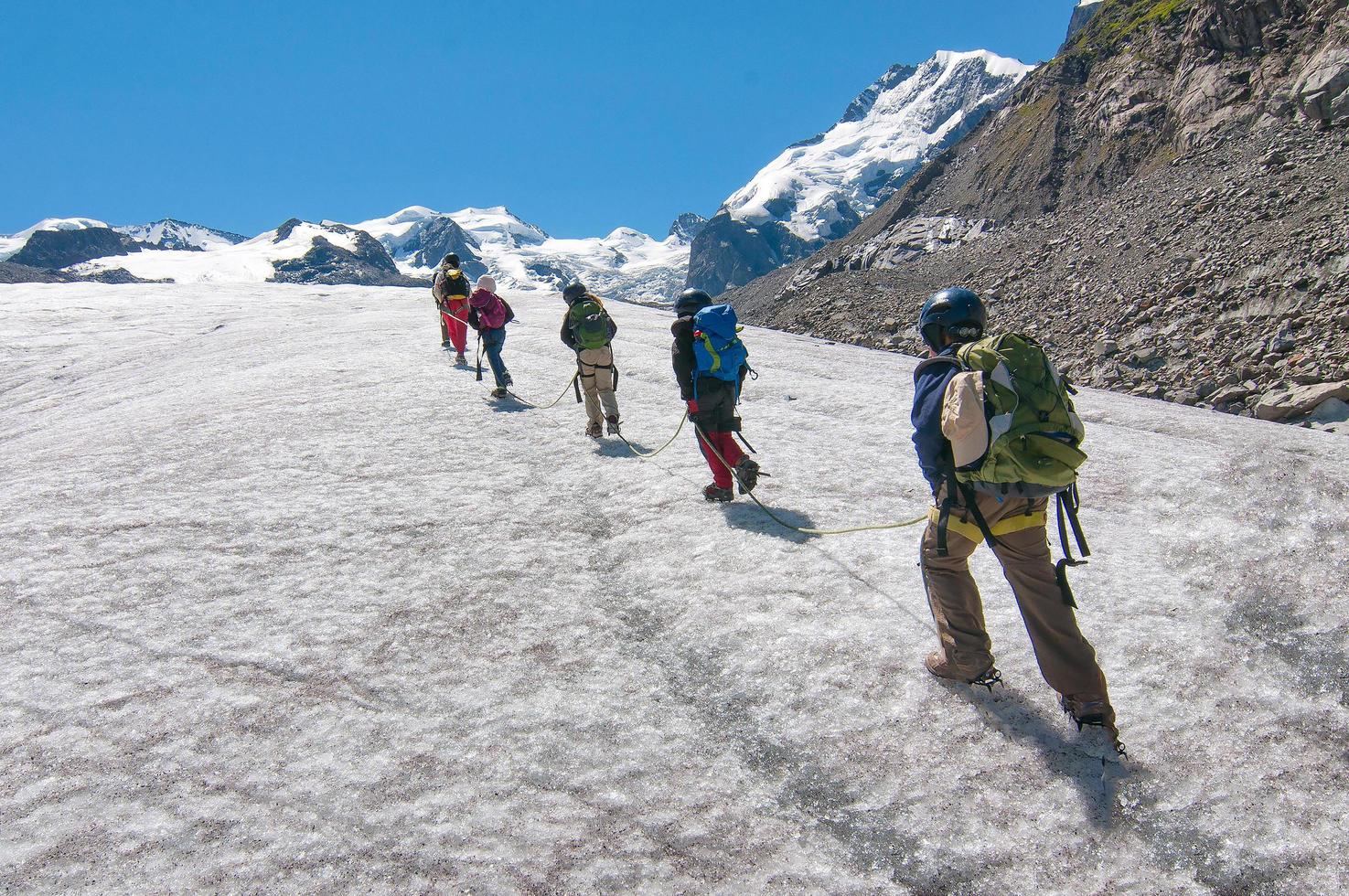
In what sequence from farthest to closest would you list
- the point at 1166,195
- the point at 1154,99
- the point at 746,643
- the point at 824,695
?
1. the point at 1154,99
2. the point at 1166,195
3. the point at 746,643
4. the point at 824,695

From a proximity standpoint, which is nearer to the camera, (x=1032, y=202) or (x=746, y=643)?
(x=746, y=643)

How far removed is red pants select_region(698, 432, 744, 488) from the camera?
8.56 meters

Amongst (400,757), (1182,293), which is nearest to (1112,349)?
(1182,293)

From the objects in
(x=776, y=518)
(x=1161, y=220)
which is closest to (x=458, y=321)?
(x=776, y=518)

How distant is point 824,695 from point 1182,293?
117 feet

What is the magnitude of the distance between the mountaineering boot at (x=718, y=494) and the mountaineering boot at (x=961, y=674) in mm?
3843

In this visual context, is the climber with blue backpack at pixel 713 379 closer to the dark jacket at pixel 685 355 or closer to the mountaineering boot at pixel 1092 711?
the dark jacket at pixel 685 355

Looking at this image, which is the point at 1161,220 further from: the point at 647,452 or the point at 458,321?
the point at 647,452

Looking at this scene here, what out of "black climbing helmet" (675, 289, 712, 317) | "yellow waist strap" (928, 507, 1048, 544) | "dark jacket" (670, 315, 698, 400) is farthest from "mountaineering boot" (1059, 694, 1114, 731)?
"black climbing helmet" (675, 289, 712, 317)

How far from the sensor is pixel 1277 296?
87.9 ft

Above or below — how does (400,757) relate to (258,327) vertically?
below

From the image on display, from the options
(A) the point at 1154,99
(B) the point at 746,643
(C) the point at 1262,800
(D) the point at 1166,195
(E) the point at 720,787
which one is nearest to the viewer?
(C) the point at 1262,800

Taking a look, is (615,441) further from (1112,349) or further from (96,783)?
(1112,349)

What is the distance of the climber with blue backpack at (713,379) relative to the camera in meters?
7.97
